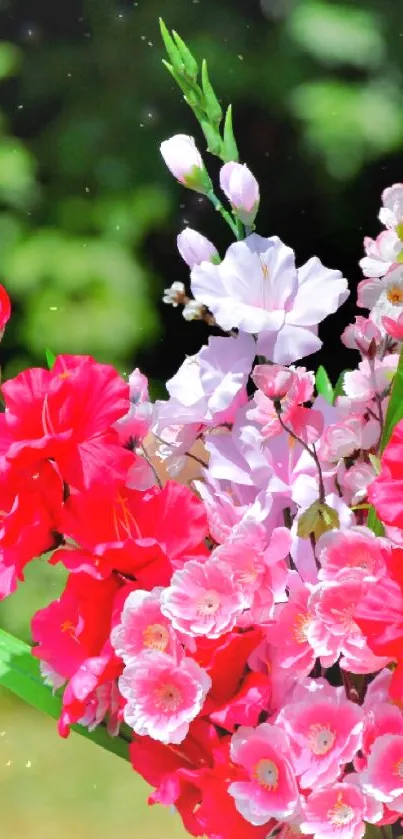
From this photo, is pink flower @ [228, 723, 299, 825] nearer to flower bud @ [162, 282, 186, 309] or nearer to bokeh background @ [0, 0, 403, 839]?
flower bud @ [162, 282, 186, 309]

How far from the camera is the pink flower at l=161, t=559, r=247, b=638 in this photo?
1.57 ft

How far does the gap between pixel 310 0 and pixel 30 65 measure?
45 centimetres

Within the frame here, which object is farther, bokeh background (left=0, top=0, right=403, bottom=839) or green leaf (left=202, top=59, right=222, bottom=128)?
bokeh background (left=0, top=0, right=403, bottom=839)

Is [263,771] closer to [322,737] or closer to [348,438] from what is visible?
[322,737]

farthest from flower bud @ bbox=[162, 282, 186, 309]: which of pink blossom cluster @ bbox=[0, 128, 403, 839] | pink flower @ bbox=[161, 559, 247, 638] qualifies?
pink flower @ bbox=[161, 559, 247, 638]

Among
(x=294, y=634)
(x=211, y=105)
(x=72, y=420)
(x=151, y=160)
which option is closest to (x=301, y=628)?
(x=294, y=634)

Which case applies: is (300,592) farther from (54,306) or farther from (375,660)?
(54,306)

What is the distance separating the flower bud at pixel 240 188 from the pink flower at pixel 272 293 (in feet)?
0.04

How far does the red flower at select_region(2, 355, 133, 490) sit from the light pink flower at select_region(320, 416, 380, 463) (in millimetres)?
83

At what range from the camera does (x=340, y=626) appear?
18.6 inches

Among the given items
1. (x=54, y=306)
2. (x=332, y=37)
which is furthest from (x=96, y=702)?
(x=332, y=37)

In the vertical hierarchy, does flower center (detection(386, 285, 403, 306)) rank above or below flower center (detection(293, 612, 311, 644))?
above

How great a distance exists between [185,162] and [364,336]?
11 cm

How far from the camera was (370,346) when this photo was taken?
508mm
